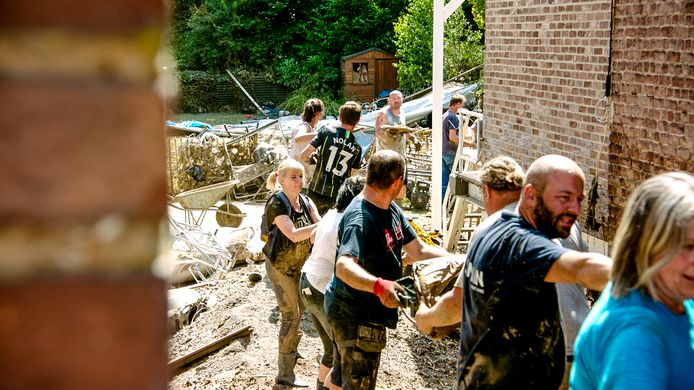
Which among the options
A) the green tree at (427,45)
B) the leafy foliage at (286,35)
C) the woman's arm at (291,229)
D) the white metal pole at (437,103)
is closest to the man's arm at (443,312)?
the woman's arm at (291,229)

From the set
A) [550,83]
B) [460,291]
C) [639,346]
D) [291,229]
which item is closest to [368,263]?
[460,291]

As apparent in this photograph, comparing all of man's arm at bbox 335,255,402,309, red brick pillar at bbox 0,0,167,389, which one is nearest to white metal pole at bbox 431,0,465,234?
man's arm at bbox 335,255,402,309

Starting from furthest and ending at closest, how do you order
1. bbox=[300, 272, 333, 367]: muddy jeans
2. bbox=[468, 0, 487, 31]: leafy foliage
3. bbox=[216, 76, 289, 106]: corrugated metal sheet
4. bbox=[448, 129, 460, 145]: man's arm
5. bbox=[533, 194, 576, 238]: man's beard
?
bbox=[216, 76, 289, 106]: corrugated metal sheet, bbox=[468, 0, 487, 31]: leafy foliage, bbox=[448, 129, 460, 145]: man's arm, bbox=[300, 272, 333, 367]: muddy jeans, bbox=[533, 194, 576, 238]: man's beard

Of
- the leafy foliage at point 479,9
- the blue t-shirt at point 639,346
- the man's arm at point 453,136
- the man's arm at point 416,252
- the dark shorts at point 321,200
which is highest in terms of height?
the leafy foliage at point 479,9

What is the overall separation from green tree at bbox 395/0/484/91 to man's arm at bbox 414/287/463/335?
82.3ft

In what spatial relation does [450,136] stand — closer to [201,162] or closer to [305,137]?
[305,137]

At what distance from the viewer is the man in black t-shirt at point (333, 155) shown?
887cm

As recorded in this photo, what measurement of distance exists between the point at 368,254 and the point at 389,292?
528 mm

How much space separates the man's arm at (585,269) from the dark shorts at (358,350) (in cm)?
224

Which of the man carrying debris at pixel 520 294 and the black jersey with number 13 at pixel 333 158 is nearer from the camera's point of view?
the man carrying debris at pixel 520 294

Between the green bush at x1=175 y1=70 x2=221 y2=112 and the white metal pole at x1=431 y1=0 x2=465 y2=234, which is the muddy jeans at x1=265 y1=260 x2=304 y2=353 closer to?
the white metal pole at x1=431 y1=0 x2=465 y2=234

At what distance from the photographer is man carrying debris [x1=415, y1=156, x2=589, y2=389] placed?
4.16 m

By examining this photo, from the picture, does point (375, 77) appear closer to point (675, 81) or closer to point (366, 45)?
point (366, 45)

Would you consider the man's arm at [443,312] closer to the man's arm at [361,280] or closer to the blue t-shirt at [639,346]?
the man's arm at [361,280]
